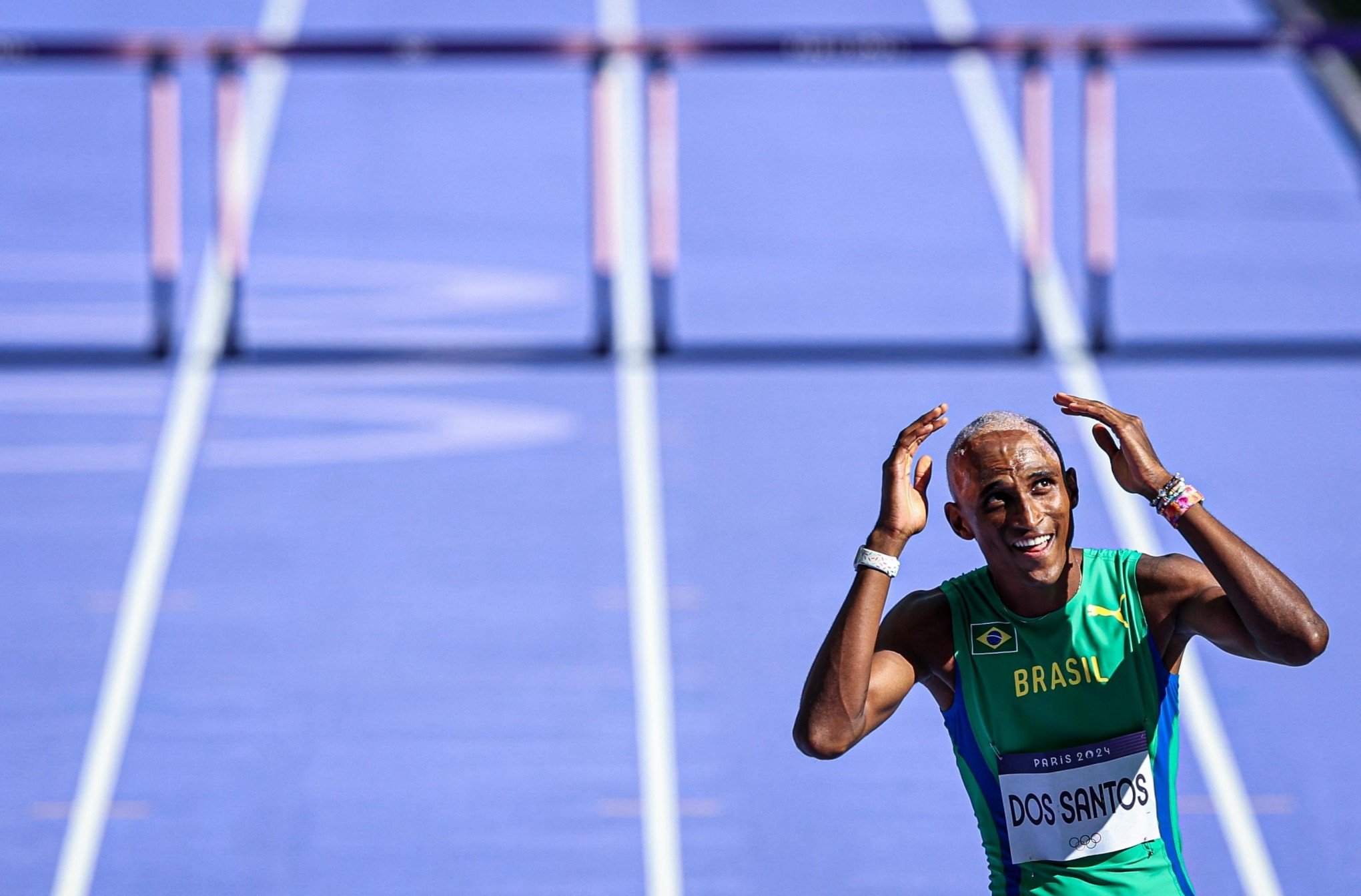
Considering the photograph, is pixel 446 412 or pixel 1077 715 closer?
pixel 1077 715

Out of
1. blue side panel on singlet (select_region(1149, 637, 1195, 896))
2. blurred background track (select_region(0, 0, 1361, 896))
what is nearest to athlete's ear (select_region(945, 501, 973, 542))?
blue side panel on singlet (select_region(1149, 637, 1195, 896))

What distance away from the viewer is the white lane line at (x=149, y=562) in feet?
17.6

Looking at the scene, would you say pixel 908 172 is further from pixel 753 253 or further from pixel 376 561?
pixel 376 561

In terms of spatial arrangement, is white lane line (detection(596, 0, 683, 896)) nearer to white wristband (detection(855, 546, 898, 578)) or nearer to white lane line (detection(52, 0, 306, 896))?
white lane line (detection(52, 0, 306, 896))

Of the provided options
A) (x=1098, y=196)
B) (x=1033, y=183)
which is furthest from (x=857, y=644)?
(x=1098, y=196)

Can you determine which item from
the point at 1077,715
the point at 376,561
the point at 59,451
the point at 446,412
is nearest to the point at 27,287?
the point at 59,451

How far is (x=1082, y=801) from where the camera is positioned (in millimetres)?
3016

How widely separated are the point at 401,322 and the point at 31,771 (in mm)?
3198

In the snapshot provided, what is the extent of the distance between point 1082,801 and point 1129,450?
0.56 metres

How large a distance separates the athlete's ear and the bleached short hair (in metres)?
0.03

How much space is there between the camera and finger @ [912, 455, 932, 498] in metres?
3.11

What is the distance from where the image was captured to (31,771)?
5602 mm

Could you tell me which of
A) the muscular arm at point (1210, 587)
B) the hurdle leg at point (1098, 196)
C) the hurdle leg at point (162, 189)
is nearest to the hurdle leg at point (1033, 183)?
the hurdle leg at point (1098, 196)

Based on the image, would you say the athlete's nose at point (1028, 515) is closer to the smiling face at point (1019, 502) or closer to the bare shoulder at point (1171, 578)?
the smiling face at point (1019, 502)
